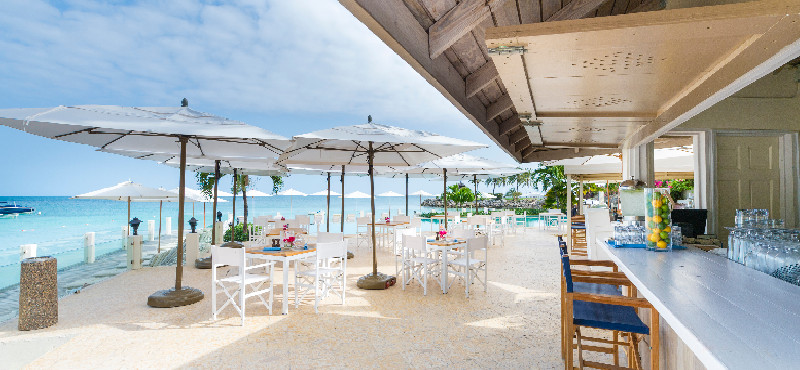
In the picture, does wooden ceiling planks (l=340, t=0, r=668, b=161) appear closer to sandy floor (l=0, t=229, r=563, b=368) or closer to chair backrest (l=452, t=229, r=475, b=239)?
sandy floor (l=0, t=229, r=563, b=368)

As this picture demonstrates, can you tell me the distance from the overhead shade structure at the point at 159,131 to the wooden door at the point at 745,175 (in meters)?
5.52

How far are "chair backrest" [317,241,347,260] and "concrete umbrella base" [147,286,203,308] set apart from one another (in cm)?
179

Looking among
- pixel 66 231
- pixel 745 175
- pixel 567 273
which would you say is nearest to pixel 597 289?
pixel 567 273

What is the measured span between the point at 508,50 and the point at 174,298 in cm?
501

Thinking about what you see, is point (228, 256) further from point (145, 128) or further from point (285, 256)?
point (145, 128)

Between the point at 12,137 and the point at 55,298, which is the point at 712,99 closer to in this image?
the point at 55,298

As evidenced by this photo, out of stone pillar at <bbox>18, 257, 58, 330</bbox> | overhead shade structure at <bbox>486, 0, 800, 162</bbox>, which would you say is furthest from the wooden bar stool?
stone pillar at <bbox>18, 257, 58, 330</bbox>

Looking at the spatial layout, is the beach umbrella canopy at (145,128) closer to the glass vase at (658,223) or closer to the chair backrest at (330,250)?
the chair backrest at (330,250)

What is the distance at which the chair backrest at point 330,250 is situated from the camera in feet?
16.4

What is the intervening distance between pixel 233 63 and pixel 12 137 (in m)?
37.3

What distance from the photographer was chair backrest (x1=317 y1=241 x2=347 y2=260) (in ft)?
16.4

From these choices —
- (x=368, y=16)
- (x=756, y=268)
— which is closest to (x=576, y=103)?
(x=756, y=268)

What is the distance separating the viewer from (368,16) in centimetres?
193

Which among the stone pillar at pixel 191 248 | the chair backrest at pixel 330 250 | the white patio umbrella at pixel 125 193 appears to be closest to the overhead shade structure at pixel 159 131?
the chair backrest at pixel 330 250
